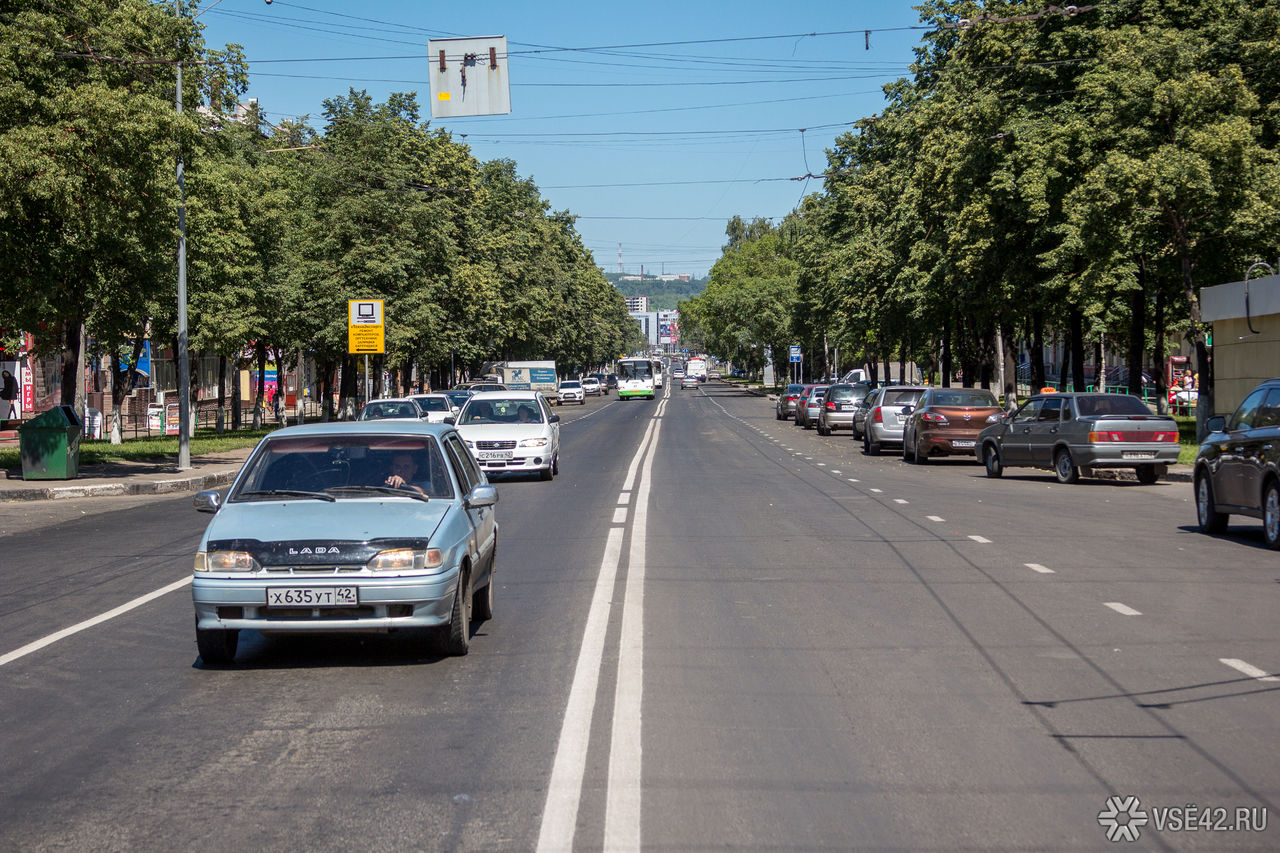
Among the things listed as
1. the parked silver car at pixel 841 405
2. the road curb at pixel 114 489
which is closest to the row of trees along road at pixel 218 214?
the road curb at pixel 114 489

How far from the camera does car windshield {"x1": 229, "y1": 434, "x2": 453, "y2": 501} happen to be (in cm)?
859

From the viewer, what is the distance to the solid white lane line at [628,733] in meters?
5.01

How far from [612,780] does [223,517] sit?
3.60 m

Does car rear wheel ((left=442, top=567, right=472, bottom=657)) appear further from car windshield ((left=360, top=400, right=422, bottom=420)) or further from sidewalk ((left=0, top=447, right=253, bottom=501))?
car windshield ((left=360, top=400, right=422, bottom=420))

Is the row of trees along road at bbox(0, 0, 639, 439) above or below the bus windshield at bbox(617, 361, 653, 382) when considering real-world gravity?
above

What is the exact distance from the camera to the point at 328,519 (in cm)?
795

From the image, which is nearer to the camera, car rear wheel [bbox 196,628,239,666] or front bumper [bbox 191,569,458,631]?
front bumper [bbox 191,569,458,631]

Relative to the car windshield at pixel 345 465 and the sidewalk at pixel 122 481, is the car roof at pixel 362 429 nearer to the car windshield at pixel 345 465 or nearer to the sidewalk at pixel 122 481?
the car windshield at pixel 345 465

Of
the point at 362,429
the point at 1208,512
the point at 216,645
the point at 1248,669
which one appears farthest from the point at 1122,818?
the point at 1208,512

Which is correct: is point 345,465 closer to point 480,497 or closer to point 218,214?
point 480,497

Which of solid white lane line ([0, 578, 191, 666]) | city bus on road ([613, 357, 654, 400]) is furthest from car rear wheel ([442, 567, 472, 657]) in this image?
city bus on road ([613, 357, 654, 400])

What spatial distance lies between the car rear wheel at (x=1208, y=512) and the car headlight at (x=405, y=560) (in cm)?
1050

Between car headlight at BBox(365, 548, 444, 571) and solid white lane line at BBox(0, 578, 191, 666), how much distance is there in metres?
2.67

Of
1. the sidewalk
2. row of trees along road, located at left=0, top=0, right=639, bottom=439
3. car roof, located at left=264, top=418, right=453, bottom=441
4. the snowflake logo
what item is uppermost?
row of trees along road, located at left=0, top=0, right=639, bottom=439
